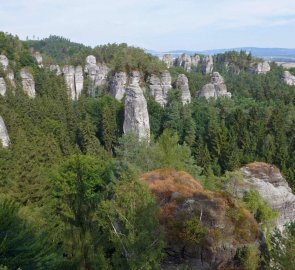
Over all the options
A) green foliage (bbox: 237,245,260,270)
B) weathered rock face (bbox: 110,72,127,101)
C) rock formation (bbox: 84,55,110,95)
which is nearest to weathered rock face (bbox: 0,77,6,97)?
weathered rock face (bbox: 110,72,127,101)

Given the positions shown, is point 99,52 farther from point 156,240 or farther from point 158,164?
point 156,240

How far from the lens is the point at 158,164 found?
29.9m

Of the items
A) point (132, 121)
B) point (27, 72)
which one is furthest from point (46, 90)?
point (132, 121)

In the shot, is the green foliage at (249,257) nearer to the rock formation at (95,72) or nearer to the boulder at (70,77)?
the rock formation at (95,72)

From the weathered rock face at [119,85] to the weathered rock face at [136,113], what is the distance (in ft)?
36.4

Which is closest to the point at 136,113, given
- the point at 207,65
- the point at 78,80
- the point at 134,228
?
the point at 78,80

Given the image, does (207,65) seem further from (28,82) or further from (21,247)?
(21,247)

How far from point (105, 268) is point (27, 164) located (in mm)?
20386

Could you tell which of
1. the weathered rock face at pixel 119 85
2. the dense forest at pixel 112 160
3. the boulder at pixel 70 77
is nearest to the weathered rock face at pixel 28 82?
the dense forest at pixel 112 160

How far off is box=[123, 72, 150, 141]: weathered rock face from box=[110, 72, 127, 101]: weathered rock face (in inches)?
436

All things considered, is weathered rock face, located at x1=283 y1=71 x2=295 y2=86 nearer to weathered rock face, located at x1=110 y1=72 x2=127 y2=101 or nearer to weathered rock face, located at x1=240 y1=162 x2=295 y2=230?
weathered rock face, located at x1=110 y1=72 x2=127 y2=101

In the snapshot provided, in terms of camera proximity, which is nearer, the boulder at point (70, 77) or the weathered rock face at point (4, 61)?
the weathered rock face at point (4, 61)

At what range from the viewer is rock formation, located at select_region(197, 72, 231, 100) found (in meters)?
63.5

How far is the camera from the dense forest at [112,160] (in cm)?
1035
